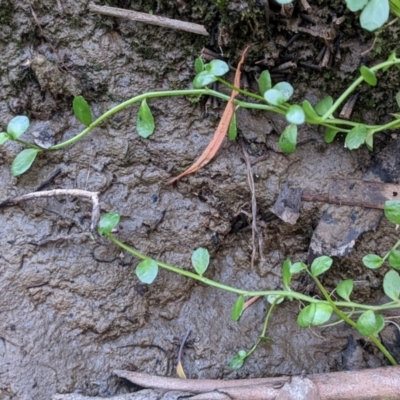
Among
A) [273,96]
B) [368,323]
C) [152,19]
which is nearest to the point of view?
[273,96]

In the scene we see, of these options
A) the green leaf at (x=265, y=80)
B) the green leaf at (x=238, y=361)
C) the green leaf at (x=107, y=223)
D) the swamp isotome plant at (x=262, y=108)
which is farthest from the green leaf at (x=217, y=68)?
the green leaf at (x=238, y=361)

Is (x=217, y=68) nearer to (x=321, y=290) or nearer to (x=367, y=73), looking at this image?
(x=367, y=73)

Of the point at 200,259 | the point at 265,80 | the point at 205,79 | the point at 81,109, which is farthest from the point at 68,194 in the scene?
the point at 265,80

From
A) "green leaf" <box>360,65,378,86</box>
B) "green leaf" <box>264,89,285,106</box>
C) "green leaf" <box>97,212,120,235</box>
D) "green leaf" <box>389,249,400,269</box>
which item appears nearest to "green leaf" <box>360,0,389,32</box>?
"green leaf" <box>360,65,378,86</box>

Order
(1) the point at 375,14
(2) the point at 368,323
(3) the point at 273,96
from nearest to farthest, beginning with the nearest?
(1) the point at 375,14 → (3) the point at 273,96 → (2) the point at 368,323

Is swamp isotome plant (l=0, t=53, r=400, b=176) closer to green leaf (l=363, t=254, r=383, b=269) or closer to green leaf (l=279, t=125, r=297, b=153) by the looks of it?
green leaf (l=279, t=125, r=297, b=153)

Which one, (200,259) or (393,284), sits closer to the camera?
(393,284)

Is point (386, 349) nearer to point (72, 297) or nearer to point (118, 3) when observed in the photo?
point (72, 297)
